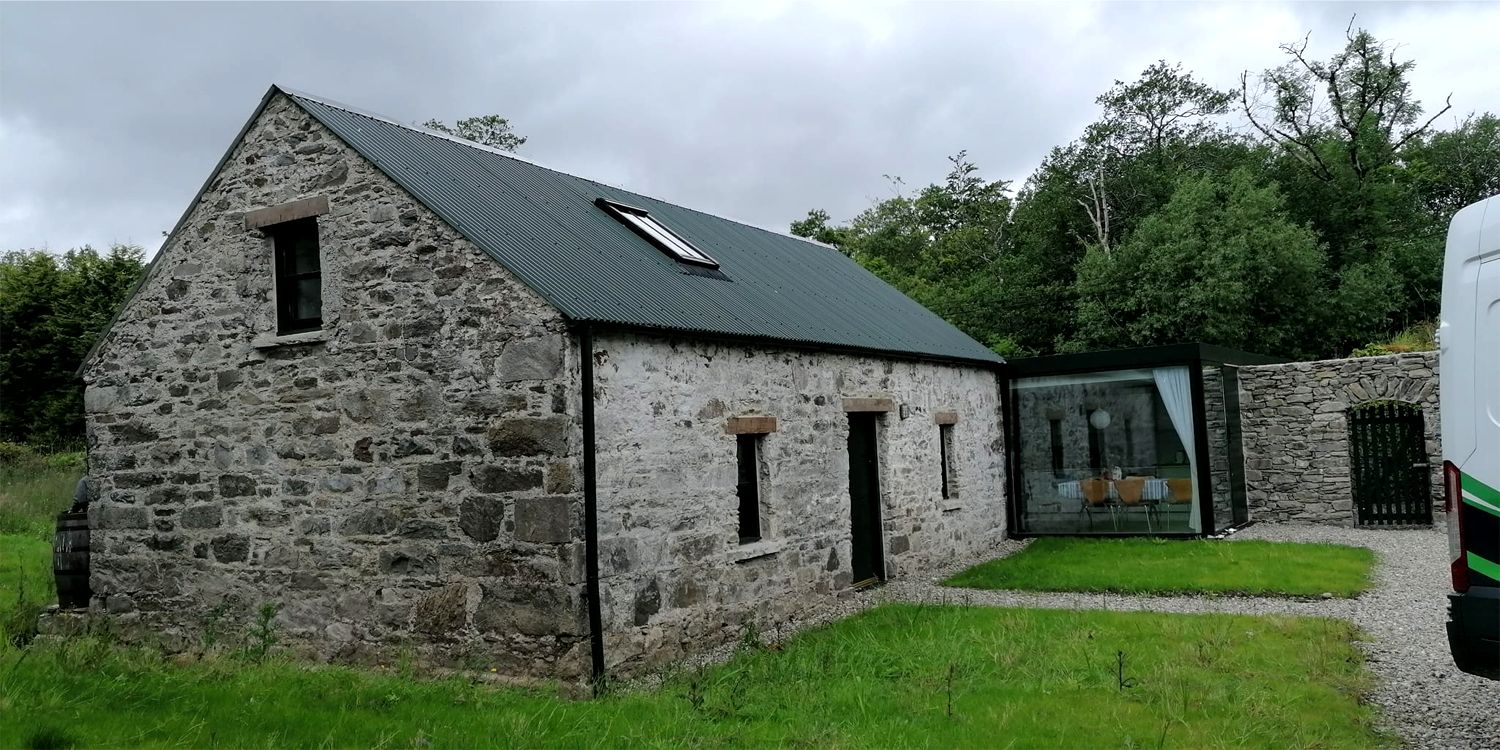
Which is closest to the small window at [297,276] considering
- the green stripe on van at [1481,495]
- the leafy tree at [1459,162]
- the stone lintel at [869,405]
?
the stone lintel at [869,405]

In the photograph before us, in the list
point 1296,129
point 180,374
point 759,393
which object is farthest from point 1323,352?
point 180,374

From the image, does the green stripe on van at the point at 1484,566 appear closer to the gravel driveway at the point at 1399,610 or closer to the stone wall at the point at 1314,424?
the gravel driveway at the point at 1399,610

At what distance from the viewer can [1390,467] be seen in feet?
54.3

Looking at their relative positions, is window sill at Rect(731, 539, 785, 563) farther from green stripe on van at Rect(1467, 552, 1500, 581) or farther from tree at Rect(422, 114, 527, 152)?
tree at Rect(422, 114, 527, 152)

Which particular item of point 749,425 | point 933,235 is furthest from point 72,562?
point 933,235

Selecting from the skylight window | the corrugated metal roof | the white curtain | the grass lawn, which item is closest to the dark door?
the corrugated metal roof

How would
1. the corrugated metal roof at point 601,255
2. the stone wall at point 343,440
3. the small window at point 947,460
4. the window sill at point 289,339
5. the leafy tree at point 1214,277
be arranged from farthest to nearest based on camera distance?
the leafy tree at point 1214,277 < the small window at point 947,460 < the window sill at point 289,339 < the corrugated metal roof at point 601,255 < the stone wall at point 343,440

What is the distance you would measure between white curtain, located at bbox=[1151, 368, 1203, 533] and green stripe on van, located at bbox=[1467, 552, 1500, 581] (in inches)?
427

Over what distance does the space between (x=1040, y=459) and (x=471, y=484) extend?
10.7 meters

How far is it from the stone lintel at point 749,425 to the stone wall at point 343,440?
2109 mm

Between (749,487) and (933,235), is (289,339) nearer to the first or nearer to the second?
(749,487)

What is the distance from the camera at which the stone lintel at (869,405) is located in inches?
457

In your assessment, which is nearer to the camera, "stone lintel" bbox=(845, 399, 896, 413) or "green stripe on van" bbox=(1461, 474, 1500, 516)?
"green stripe on van" bbox=(1461, 474, 1500, 516)

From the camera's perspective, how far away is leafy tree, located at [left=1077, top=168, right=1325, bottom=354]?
82.0 ft
